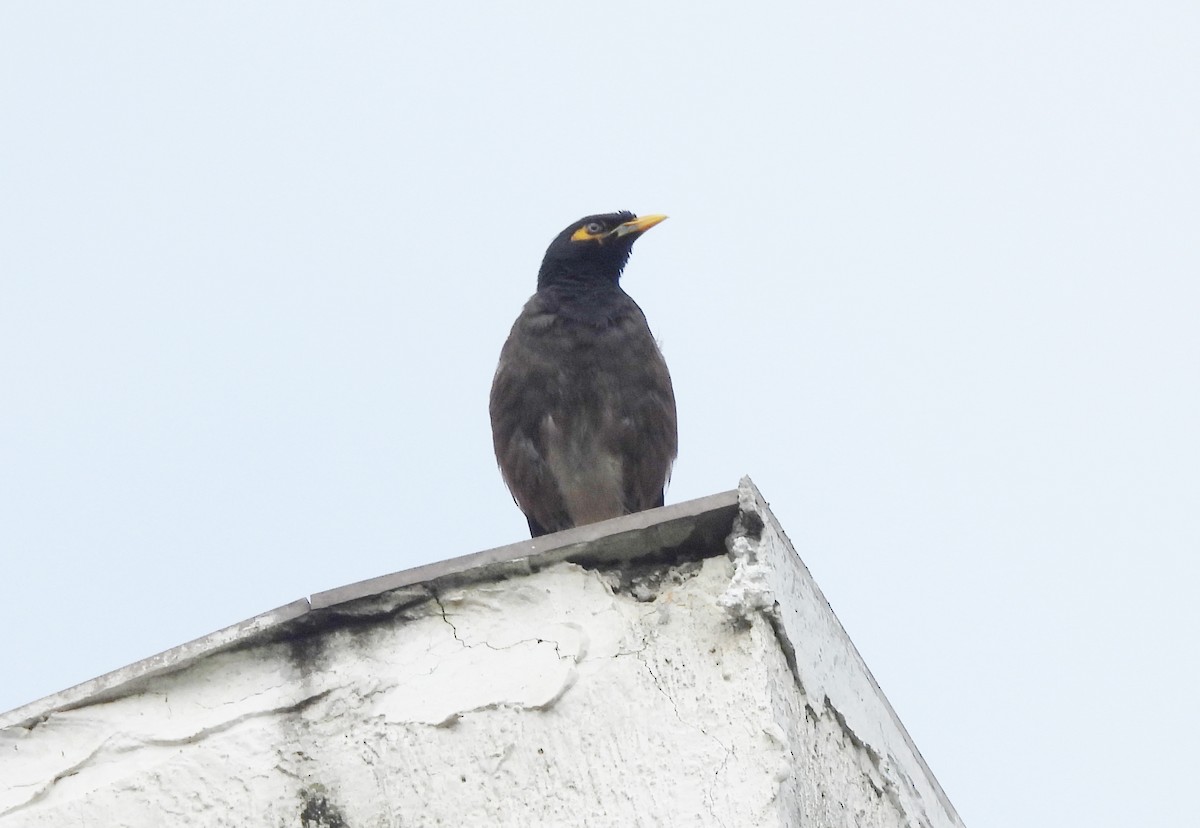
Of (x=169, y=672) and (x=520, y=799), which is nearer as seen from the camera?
(x=520, y=799)

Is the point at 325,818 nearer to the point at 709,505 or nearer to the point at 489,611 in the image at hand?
the point at 489,611

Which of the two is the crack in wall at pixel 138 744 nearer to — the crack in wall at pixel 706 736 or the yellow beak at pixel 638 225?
the crack in wall at pixel 706 736

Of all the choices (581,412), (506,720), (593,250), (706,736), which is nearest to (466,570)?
(506,720)

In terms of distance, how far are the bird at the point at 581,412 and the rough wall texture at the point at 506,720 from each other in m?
2.75

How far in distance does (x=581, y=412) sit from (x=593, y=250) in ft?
2.57

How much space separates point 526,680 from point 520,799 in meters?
0.18

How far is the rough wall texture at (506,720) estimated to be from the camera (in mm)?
2383

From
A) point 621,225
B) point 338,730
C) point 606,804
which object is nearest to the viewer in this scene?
point 606,804

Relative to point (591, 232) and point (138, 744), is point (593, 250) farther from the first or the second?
point (138, 744)

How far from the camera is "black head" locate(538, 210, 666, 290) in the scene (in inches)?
234

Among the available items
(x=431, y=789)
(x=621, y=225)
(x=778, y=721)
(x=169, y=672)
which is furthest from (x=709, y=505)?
(x=621, y=225)

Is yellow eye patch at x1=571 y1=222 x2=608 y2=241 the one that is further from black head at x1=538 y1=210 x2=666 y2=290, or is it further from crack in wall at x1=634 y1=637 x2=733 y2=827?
crack in wall at x1=634 y1=637 x2=733 y2=827

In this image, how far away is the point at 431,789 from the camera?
2.47 meters

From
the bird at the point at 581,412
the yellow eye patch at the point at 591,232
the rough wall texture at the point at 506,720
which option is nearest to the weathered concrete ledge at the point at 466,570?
the rough wall texture at the point at 506,720
